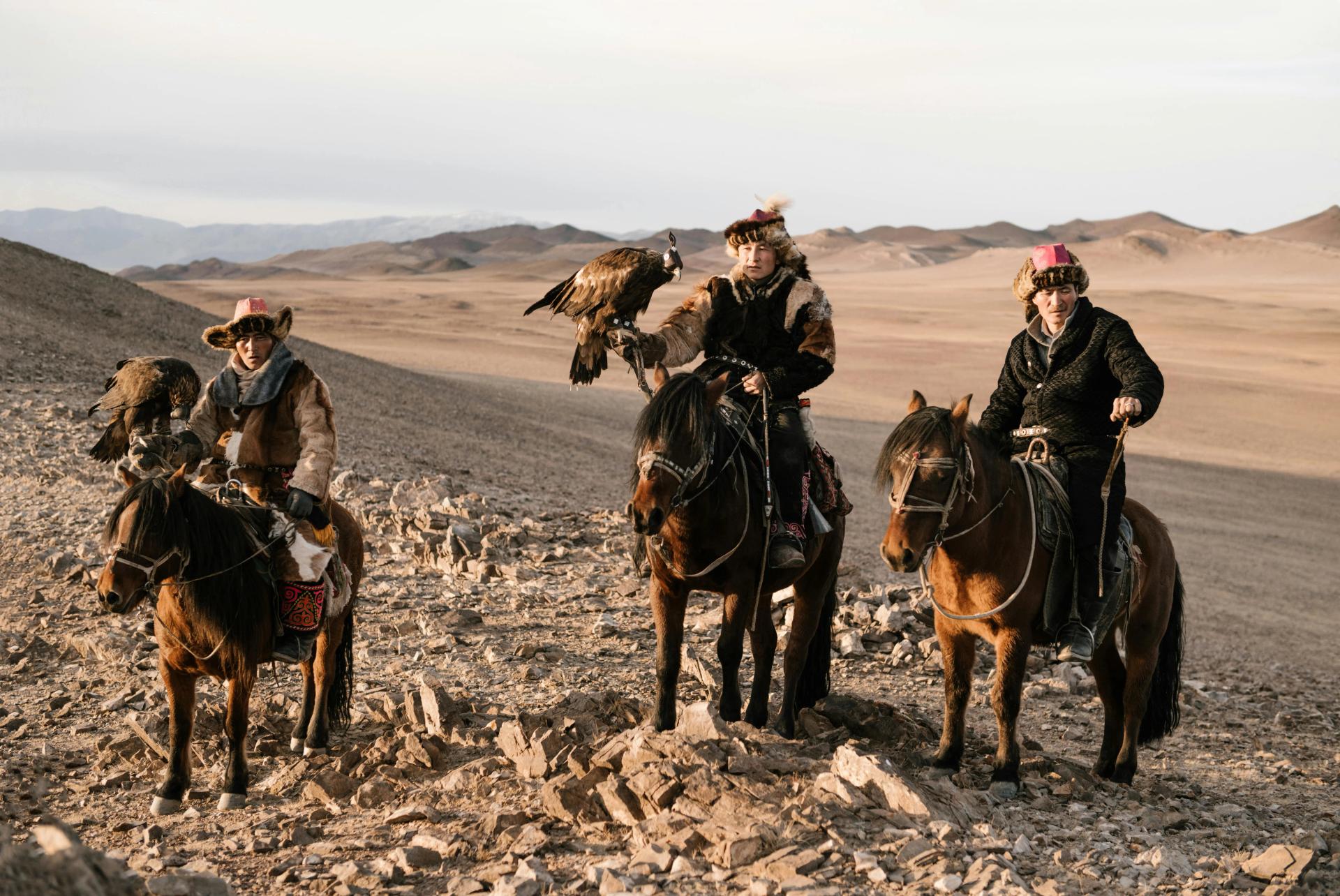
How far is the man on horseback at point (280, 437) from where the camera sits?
5738mm

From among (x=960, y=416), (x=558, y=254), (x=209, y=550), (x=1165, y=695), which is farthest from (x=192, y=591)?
(x=558, y=254)

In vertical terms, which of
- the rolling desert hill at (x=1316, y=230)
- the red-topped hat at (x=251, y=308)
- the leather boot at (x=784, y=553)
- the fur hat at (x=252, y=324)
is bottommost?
the leather boot at (x=784, y=553)

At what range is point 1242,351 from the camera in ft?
170

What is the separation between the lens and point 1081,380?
587 centimetres

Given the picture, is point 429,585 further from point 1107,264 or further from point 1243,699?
point 1107,264

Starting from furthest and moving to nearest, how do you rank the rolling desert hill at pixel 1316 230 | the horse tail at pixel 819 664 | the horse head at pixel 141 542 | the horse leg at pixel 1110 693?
the rolling desert hill at pixel 1316 230 < the horse tail at pixel 819 664 < the horse leg at pixel 1110 693 < the horse head at pixel 141 542

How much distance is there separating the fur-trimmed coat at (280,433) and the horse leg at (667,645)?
5.58 feet

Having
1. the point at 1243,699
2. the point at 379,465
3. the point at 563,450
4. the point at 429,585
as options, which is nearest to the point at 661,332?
the point at 429,585

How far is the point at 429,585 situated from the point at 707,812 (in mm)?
5081

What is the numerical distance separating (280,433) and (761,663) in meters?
2.69

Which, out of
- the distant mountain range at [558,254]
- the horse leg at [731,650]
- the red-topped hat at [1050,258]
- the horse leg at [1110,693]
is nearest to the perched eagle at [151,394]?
the horse leg at [731,650]

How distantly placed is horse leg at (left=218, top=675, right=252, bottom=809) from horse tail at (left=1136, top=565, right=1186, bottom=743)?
472 centimetres

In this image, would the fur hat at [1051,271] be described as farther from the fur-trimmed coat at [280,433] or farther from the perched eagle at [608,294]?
the fur-trimmed coat at [280,433]

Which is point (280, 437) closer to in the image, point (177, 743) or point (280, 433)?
point (280, 433)
